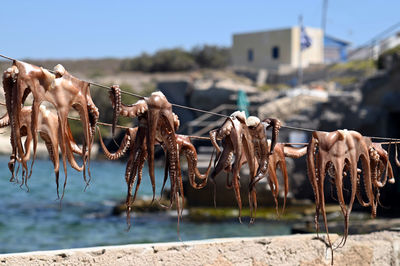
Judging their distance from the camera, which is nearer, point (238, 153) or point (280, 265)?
point (238, 153)

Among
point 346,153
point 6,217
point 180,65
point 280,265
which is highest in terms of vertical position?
point 180,65

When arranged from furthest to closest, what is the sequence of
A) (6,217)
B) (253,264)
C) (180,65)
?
(180,65), (6,217), (253,264)

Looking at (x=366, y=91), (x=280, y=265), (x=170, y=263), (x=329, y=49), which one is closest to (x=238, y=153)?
(x=170, y=263)

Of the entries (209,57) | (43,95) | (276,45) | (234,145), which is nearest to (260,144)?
(234,145)

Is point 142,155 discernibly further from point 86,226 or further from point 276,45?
point 276,45

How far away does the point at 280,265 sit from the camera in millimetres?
6227

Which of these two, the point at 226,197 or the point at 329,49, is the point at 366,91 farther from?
the point at 329,49

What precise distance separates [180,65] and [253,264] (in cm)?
7108

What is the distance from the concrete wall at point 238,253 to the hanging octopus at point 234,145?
1.14 m

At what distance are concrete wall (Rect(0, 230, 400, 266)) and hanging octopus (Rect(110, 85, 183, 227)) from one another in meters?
1.03

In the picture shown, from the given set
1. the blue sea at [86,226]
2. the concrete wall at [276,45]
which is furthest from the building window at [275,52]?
the blue sea at [86,226]

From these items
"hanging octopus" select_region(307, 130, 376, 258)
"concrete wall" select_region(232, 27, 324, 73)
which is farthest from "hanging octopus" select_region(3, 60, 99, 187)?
"concrete wall" select_region(232, 27, 324, 73)

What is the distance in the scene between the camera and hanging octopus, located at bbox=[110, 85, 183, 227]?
4.55 meters

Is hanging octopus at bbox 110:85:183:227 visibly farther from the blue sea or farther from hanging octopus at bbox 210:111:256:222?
the blue sea
